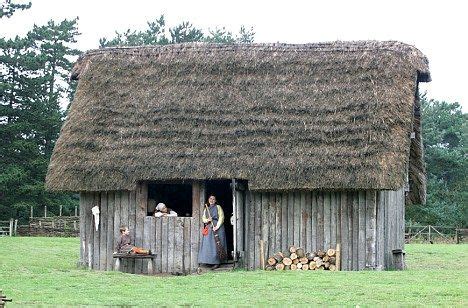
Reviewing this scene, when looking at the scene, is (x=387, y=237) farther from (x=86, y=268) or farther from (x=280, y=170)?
(x=86, y=268)

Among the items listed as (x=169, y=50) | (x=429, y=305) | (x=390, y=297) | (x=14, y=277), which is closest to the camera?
(x=429, y=305)

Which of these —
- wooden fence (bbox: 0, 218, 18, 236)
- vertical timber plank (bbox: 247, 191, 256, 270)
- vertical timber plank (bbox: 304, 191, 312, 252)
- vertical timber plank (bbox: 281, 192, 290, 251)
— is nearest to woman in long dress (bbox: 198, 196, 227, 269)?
vertical timber plank (bbox: 247, 191, 256, 270)

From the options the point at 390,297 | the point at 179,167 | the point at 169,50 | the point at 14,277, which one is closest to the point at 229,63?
the point at 169,50

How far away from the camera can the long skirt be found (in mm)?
23562

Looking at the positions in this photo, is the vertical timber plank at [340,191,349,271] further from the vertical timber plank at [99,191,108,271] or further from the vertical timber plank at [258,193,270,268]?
the vertical timber plank at [99,191,108,271]

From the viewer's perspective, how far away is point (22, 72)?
171ft

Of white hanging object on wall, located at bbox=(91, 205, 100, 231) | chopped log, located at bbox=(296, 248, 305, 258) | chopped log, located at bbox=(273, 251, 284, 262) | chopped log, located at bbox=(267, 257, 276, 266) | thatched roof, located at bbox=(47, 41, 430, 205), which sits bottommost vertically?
chopped log, located at bbox=(267, 257, 276, 266)

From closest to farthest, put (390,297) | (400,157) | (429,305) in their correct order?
(429,305)
(390,297)
(400,157)

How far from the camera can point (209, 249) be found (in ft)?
77.6

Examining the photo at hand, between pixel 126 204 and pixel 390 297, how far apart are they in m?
9.53

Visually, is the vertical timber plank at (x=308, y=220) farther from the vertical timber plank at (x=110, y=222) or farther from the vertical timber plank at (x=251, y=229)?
the vertical timber plank at (x=110, y=222)

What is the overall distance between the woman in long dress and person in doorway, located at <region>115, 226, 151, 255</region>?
4.41ft

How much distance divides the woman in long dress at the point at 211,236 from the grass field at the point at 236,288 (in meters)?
1.48

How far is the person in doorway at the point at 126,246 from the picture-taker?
23750 millimetres
